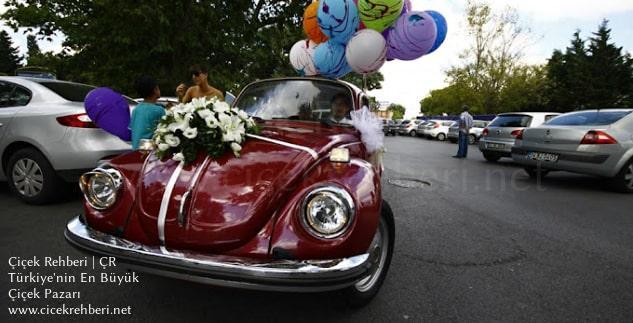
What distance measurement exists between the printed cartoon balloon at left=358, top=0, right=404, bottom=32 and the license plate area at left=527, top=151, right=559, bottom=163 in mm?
4226

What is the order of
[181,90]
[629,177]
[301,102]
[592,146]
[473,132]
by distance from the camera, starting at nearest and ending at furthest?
[301,102] → [181,90] → [592,146] → [629,177] → [473,132]

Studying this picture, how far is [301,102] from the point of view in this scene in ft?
11.7

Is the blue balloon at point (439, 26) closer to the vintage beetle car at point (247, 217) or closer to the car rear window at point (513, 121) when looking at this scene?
the vintage beetle car at point (247, 217)

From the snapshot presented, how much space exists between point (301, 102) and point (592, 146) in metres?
5.83

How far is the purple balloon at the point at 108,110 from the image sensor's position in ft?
12.1

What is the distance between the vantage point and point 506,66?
122 ft

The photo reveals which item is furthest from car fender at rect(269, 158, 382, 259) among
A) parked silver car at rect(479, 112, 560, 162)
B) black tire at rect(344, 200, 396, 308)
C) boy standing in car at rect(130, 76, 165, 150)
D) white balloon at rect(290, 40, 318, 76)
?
parked silver car at rect(479, 112, 560, 162)

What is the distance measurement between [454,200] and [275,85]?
12.0ft

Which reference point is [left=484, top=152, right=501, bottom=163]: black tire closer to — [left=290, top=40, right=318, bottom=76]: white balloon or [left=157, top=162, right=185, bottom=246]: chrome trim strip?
[left=290, top=40, right=318, bottom=76]: white balloon

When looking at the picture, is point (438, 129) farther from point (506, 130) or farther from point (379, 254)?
point (379, 254)

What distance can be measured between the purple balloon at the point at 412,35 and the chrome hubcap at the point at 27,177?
193 inches

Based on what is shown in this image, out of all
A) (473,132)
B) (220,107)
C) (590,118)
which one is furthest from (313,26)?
(473,132)

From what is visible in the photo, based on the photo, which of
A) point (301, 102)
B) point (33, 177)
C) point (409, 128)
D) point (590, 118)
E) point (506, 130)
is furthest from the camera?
point (409, 128)

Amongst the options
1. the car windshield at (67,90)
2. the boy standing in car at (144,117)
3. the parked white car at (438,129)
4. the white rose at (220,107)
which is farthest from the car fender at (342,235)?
the parked white car at (438,129)
